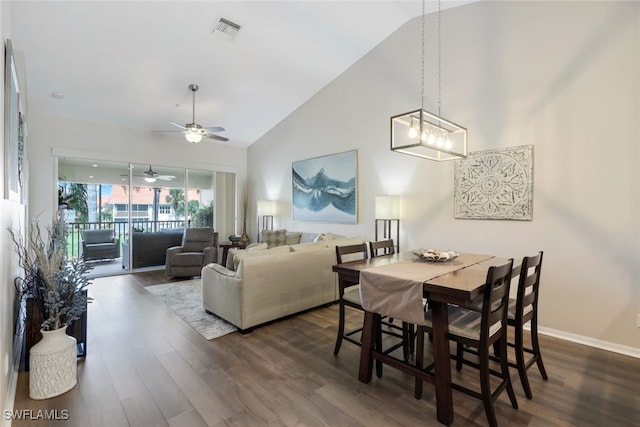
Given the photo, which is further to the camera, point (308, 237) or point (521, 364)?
point (308, 237)

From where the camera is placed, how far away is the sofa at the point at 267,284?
10.4 feet

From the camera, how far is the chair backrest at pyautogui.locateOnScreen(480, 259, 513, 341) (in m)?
1.73

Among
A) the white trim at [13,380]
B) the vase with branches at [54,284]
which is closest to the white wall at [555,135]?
the vase with branches at [54,284]

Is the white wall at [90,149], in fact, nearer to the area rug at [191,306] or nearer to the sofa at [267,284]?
the area rug at [191,306]

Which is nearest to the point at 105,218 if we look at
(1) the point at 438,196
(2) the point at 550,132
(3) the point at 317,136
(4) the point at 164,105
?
(4) the point at 164,105

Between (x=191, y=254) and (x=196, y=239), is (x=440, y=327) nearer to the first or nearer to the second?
(x=191, y=254)

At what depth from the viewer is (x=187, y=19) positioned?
3.60m

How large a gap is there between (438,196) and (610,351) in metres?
2.22

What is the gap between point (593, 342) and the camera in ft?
9.56

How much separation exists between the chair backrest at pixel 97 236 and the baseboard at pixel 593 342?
7.40 m

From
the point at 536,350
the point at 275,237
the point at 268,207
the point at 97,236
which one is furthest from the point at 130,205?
the point at 536,350

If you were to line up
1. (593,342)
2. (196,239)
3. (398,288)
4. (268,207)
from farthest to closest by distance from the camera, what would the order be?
1. (268,207)
2. (196,239)
3. (593,342)
4. (398,288)

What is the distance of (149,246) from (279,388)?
513 cm

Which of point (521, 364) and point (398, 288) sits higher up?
point (398, 288)
